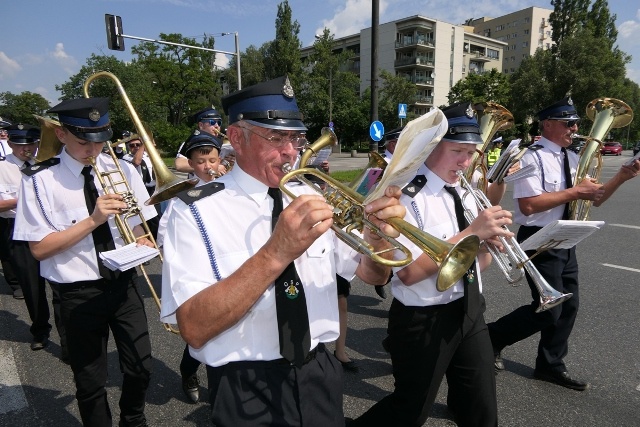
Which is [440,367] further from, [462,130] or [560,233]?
[462,130]

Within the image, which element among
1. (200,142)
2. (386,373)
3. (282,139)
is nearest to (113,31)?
(200,142)

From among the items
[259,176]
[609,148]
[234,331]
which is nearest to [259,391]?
[234,331]

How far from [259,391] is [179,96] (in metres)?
46.5

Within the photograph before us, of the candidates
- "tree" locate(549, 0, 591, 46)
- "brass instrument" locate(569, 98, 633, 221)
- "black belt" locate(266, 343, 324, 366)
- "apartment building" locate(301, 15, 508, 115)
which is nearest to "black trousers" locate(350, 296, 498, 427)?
"black belt" locate(266, 343, 324, 366)

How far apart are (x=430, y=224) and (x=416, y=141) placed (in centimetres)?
127

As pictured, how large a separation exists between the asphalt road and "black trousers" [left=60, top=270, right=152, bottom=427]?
0.58m

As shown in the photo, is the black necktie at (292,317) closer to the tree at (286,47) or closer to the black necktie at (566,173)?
the black necktie at (566,173)

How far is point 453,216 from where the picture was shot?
2.59 metres

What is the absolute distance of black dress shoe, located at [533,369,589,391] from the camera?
3.43 m

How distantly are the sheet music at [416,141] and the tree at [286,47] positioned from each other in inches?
1943

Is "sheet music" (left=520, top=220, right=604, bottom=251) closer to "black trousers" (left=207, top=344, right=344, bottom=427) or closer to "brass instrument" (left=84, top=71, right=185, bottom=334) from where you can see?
"black trousers" (left=207, top=344, right=344, bottom=427)

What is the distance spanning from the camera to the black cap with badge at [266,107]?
5.54 feet

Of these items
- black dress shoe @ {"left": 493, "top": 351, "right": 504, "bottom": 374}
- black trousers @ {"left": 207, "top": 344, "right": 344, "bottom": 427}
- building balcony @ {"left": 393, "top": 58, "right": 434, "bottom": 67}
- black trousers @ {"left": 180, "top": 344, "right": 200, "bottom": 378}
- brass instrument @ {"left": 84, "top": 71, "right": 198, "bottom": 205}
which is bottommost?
black dress shoe @ {"left": 493, "top": 351, "right": 504, "bottom": 374}

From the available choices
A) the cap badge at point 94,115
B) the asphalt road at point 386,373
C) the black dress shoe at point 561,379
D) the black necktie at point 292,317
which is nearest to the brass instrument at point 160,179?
the cap badge at point 94,115
